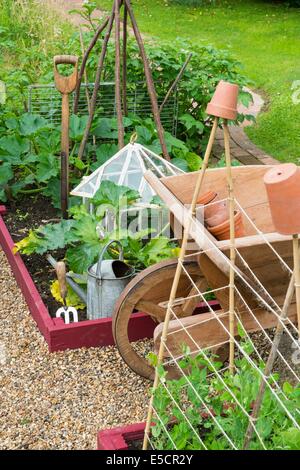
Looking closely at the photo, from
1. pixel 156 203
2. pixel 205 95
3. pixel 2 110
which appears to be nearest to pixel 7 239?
pixel 156 203

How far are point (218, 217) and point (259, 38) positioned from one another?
822cm

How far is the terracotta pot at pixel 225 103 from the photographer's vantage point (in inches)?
98.0

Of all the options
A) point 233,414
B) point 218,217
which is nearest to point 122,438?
point 233,414

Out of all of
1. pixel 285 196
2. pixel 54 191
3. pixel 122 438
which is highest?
pixel 285 196

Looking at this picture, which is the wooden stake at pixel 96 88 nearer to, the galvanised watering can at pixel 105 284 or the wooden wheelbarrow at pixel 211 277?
the galvanised watering can at pixel 105 284

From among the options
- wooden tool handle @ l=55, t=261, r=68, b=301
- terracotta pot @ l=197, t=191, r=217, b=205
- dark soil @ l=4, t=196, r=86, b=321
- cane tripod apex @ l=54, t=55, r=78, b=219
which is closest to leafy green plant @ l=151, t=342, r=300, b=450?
terracotta pot @ l=197, t=191, r=217, b=205

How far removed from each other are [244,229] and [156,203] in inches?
24.3

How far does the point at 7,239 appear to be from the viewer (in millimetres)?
4750

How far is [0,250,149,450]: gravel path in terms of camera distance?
332 cm

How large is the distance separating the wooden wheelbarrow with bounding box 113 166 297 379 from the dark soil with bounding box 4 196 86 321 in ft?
1.96

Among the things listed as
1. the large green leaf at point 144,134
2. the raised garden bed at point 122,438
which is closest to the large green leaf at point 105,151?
the large green leaf at point 144,134

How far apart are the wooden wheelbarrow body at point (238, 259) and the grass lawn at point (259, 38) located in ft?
8.95

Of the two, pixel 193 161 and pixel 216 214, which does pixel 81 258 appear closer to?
pixel 216 214

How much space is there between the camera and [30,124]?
513cm
